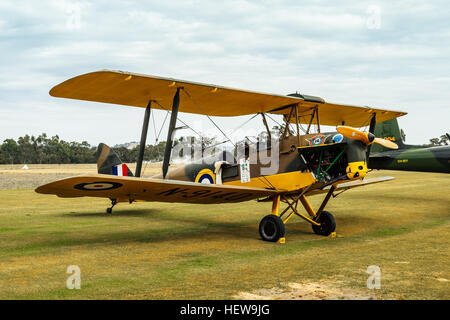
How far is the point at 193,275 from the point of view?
530 cm

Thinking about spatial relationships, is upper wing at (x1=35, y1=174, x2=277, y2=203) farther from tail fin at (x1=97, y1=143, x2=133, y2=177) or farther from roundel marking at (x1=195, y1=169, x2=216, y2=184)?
tail fin at (x1=97, y1=143, x2=133, y2=177)

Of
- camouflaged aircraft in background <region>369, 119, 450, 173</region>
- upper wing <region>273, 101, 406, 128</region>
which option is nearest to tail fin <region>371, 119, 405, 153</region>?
camouflaged aircraft in background <region>369, 119, 450, 173</region>

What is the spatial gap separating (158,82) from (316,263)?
409cm

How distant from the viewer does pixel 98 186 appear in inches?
253

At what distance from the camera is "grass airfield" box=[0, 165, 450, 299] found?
4.61 meters

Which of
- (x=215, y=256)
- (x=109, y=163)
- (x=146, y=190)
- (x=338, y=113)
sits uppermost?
(x=338, y=113)

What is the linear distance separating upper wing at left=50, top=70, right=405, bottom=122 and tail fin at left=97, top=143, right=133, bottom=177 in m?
2.78

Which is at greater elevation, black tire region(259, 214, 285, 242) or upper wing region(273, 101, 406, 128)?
upper wing region(273, 101, 406, 128)

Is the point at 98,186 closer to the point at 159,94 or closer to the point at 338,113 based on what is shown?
the point at 159,94

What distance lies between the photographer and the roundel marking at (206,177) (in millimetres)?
9398

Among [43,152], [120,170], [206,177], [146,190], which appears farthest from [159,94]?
[43,152]

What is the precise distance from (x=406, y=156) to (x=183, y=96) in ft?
36.9

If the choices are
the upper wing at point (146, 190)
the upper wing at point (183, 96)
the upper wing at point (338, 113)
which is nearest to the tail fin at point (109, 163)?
the upper wing at point (183, 96)

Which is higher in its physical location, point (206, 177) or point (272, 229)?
point (206, 177)
